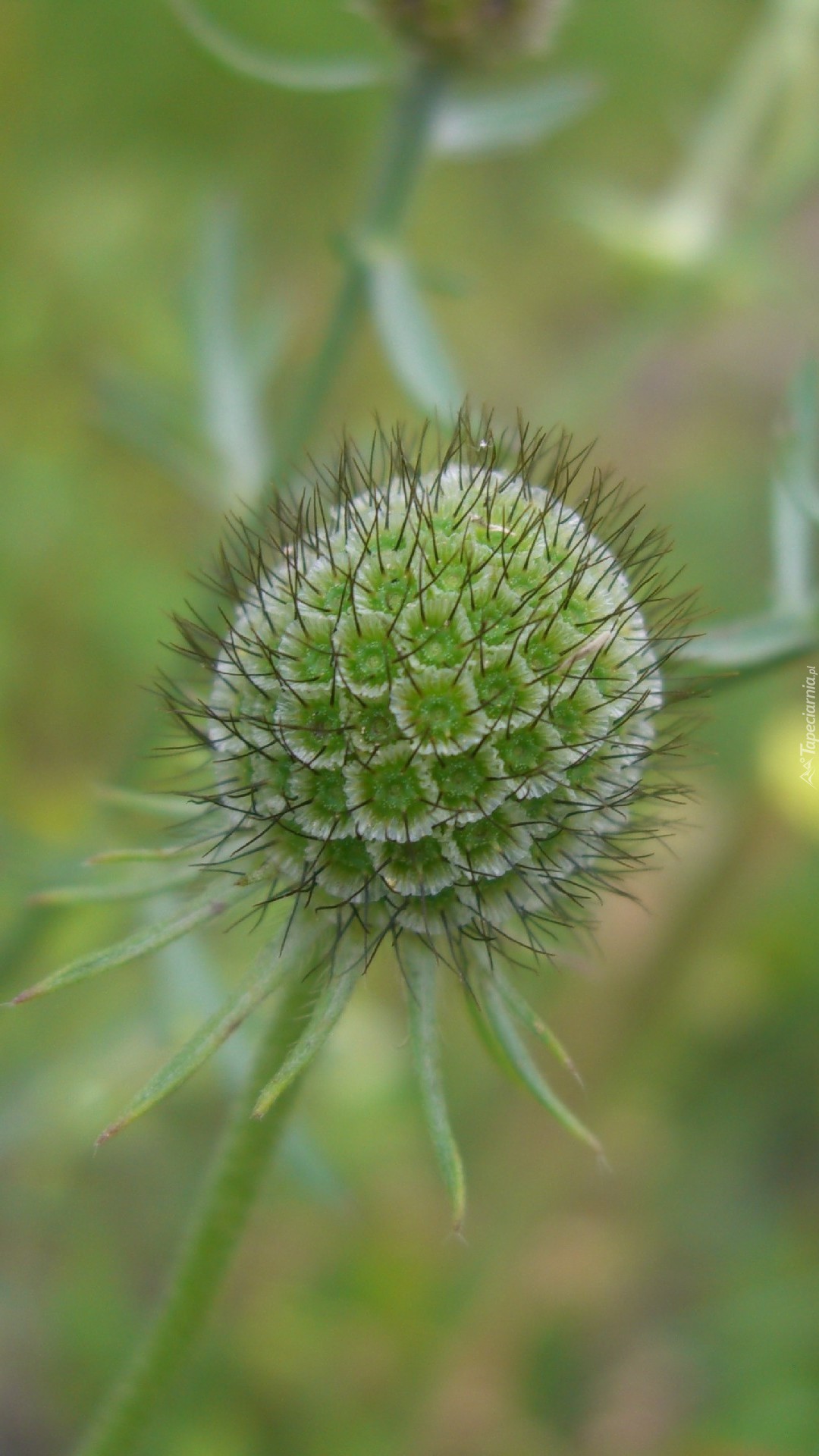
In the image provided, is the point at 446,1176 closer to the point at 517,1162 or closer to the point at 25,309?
the point at 517,1162

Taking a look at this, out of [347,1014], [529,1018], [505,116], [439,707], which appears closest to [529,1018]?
[529,1018]

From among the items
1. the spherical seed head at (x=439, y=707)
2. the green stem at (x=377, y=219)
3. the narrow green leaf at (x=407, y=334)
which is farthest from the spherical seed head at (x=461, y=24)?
the spherical seed head at (x=439, y=707)

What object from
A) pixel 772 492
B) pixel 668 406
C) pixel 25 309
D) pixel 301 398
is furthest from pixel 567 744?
pixel 668 406

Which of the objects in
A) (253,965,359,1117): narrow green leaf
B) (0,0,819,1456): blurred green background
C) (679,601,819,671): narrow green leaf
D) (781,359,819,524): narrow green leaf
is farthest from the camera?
(0,0,819,1456): blurred green background

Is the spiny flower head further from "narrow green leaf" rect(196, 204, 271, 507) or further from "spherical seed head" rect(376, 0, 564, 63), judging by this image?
"narrow green leaf" rect(196, 204, 271, 507)

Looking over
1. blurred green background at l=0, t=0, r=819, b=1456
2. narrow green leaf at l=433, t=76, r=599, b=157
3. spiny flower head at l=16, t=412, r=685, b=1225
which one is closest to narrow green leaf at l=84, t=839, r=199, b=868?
spiny flower head at l=16, t=412, r=685, b=1225

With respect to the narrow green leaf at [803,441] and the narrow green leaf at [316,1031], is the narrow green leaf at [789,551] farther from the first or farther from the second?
the narrow green leaf at [316,1031]
